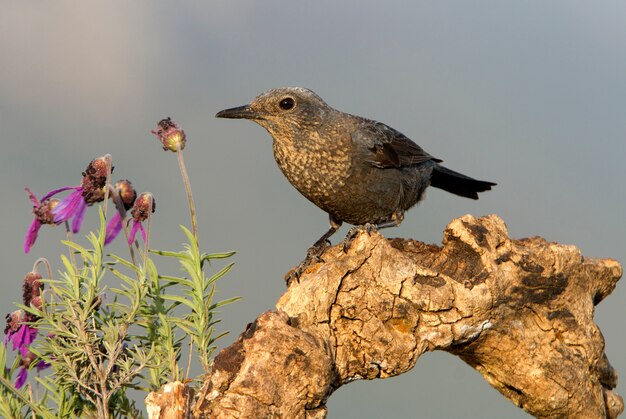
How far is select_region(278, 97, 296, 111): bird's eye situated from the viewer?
604 cm

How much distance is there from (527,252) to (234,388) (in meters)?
2.47

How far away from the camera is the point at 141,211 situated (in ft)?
15.6

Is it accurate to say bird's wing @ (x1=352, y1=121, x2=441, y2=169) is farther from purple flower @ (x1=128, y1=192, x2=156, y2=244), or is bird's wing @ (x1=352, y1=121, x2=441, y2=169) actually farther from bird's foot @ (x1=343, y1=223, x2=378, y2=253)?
purple flower @ (x1=128, y1=192, x2=156, y2=244)

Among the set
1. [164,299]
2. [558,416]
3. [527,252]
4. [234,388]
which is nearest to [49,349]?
[164,299]

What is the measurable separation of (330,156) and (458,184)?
6.69 feet

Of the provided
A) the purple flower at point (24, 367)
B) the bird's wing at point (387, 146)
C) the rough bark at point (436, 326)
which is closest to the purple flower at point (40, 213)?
the purple flower at point (24, 367)

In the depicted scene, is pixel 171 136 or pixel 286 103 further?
pixel 286 103

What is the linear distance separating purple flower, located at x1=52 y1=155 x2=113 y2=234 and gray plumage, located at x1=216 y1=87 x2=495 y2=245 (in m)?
1.41

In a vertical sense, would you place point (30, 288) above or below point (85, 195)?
below

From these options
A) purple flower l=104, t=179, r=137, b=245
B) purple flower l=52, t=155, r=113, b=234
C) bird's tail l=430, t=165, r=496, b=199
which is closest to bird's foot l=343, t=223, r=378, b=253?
purple flower l=104, t=179, r=137, b=245

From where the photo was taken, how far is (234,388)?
14.4 ft

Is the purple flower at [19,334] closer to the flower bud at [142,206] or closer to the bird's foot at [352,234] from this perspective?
the flower bud at [142,206]

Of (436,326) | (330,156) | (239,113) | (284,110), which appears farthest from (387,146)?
(436,326)

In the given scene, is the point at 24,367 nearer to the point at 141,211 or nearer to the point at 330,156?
the point at 141,211
